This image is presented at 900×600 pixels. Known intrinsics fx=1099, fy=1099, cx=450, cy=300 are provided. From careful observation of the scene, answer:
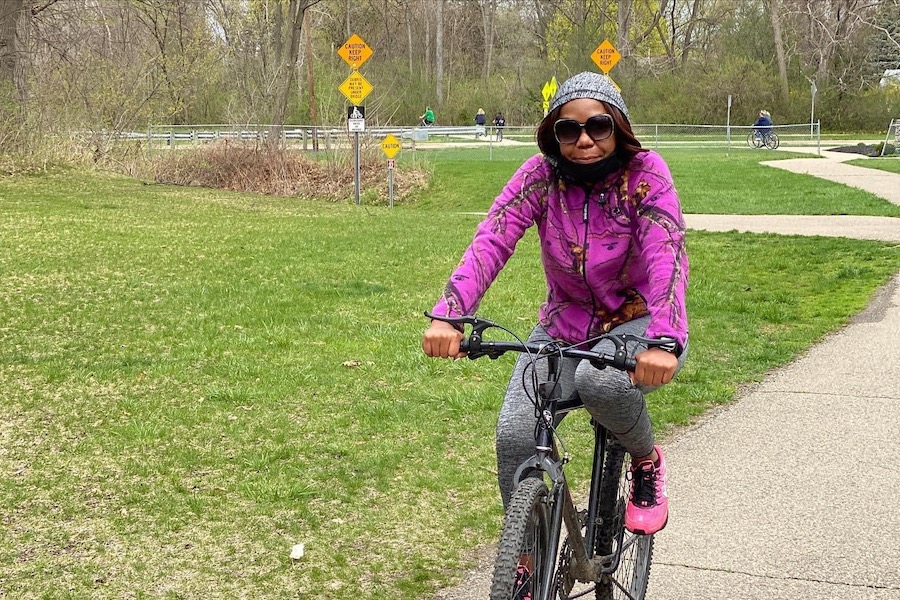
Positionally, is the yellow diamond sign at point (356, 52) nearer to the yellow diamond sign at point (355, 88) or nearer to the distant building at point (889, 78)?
the yellow diamond sign at point (355, 88)

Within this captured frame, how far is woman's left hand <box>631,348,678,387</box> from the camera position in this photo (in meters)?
2.88

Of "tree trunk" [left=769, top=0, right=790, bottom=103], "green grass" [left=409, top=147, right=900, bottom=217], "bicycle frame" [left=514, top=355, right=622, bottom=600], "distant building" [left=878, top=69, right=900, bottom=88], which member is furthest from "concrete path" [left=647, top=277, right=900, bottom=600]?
"distant building" [left=878, top=69, right=900, bottom=88]

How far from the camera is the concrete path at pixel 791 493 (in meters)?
4.21

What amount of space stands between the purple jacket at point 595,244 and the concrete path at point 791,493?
130cm

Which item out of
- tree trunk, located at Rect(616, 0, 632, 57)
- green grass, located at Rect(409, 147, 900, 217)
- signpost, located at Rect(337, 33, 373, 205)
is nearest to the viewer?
green grass, located at Rect(409, 147, 900, 217)

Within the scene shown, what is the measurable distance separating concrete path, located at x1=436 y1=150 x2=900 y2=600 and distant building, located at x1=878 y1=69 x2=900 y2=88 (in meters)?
46.1

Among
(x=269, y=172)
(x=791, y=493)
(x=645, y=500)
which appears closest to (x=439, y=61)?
(x=269, y=172)

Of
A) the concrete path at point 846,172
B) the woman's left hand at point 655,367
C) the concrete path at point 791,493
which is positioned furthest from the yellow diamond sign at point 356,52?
the woman's left hand at point 655,367

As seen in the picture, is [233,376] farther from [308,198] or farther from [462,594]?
[308,198]

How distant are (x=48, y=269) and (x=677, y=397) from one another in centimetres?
791

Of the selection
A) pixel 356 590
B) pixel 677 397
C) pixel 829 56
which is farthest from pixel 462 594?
pixel 829 56

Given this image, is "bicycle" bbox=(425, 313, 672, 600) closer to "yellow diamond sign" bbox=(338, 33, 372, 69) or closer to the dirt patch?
"yellow diamond sign" bbox=(338, 33, 372, 69)

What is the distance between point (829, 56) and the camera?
51.1 metres

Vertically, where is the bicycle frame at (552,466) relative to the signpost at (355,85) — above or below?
below
